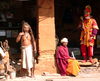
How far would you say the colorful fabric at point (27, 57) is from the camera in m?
13.7

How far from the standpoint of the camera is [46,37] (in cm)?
1412

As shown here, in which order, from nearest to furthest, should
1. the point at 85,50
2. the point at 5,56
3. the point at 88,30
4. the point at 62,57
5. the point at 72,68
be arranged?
the point at 5,56, the point at 72,68, the point at 62,57, the point at 88,30, the point at 85,50

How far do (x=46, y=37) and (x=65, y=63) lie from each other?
1.03 metres

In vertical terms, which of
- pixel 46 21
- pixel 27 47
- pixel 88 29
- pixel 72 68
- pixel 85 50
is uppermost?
pixel 46 21

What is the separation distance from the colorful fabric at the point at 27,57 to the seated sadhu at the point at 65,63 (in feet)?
3.06

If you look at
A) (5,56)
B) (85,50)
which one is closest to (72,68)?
(85,50)

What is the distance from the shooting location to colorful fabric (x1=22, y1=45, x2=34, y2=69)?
1370cm

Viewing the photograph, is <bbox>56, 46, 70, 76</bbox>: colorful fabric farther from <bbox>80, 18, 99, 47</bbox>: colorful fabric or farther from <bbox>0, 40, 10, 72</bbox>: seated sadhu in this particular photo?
<bbox>0, 40, 10, 72</bbox>: seated sadhu

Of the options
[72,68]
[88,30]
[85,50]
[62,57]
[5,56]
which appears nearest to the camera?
[5,56]

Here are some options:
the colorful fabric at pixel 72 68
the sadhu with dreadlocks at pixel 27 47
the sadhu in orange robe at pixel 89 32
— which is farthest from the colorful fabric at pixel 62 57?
the sadhu in orange robe at pixel 89 32

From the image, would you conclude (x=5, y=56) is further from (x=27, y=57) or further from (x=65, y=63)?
(x=65, y=63)

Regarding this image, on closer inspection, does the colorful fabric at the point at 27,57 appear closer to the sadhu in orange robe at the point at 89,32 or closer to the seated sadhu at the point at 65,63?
the seated sadhu at the point at 65,63

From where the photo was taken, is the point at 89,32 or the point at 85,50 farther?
the point at 85,50

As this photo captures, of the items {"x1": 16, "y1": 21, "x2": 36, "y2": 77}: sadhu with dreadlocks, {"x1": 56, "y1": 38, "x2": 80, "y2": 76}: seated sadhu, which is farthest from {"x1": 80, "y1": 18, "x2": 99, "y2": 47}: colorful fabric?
{"x1": 16, "y1": 21, "x2": 36, "y2": 77}: sadhu with dreadlocks
